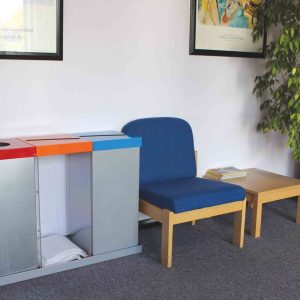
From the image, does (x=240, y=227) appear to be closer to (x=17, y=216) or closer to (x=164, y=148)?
(x=164, y=148)

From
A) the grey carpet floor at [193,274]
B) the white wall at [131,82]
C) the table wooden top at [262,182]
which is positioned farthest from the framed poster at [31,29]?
the table wooden top at [262,182]

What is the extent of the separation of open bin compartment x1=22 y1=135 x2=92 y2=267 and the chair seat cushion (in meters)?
0.49

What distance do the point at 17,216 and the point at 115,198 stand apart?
58cm

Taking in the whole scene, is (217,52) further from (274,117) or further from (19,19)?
(19,19)

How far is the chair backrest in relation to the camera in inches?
117

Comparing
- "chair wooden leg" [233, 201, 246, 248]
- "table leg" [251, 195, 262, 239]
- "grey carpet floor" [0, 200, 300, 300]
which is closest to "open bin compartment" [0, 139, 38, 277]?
"grey carpet floor" [0, 200, 300, 300]

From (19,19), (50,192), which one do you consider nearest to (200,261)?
(50,192)

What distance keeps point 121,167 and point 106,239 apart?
432 millimetres

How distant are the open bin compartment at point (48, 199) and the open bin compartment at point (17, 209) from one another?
80 mm

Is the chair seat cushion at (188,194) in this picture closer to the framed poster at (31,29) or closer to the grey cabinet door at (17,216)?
the grey cabinet door at (17,216)

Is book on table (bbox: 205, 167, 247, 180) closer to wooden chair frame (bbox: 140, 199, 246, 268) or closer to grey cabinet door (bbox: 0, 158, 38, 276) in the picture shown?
wooden chair frame (bbox: 140, 199, 246, 268)

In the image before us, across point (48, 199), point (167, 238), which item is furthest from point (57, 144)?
point (167, 238)

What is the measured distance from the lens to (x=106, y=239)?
264 cm

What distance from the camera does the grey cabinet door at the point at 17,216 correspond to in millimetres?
2262
